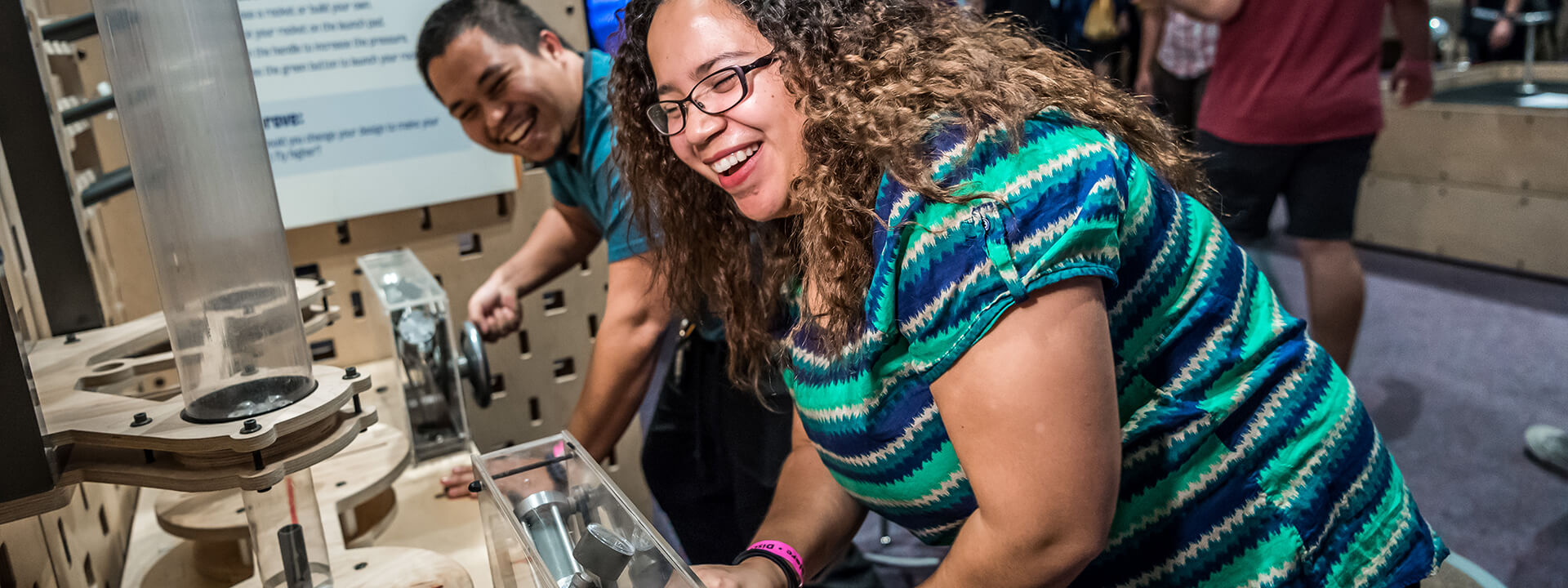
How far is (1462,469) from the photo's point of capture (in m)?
2.13

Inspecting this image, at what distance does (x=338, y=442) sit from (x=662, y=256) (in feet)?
1.34

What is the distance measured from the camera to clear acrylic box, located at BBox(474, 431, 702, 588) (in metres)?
0.67

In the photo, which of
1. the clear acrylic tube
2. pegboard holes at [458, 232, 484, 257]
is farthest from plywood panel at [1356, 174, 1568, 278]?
the clear acrylic tube

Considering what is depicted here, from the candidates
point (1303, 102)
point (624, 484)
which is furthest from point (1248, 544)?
point (1303, 102)

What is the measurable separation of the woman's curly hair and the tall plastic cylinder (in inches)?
13.1

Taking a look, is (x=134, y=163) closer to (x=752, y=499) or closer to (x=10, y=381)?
(x=10, y=381)

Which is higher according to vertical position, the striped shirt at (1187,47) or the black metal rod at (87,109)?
the black metal rod at (87,109)

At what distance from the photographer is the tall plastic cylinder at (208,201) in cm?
60

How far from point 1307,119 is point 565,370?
1.44 meters

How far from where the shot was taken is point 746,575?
2.62ft

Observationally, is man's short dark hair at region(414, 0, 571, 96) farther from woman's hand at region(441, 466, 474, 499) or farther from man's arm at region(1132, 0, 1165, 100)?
man's arm at region(1132, 0, 1165, 100)

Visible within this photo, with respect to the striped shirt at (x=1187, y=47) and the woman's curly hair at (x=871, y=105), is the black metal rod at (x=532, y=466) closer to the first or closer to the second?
the woman's curly hair at (x=871, y=105)

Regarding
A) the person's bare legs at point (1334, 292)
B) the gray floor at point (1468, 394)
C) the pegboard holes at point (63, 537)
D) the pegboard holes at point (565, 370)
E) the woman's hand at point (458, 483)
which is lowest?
the gray floor at point (1468, 394)

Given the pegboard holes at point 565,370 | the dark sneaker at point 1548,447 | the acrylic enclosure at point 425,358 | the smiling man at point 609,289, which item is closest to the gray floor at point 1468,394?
the dark sneaker at point 1548,447
